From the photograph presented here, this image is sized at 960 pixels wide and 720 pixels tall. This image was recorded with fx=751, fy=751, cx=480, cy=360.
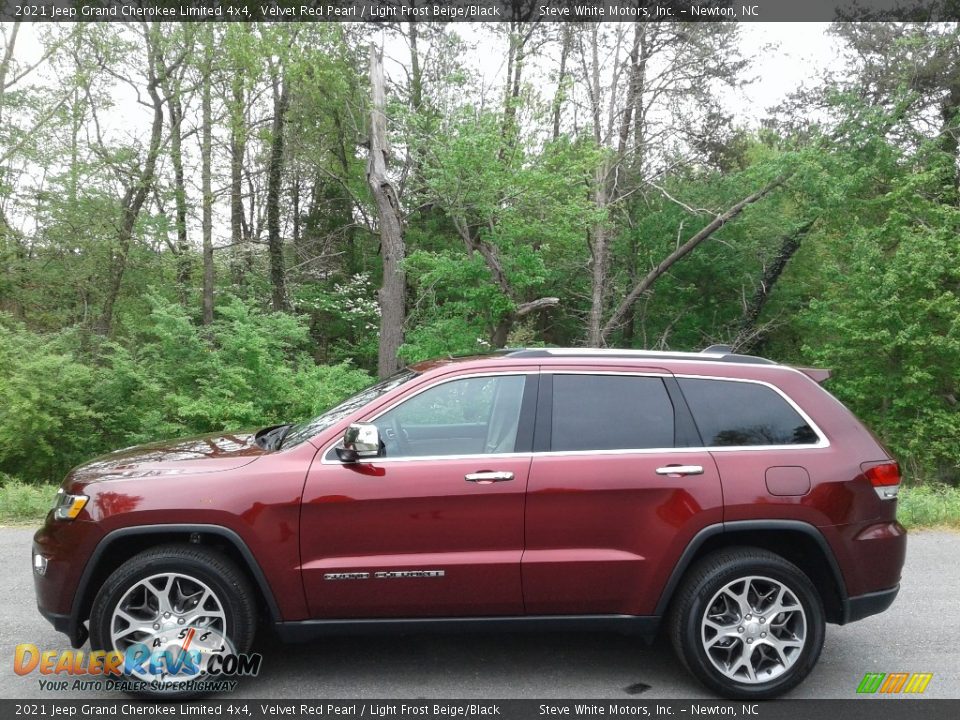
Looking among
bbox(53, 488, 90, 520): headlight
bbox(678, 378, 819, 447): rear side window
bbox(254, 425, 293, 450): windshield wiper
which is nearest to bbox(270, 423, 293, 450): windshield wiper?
bbox(254, 425, 293, 450): windshield wiper

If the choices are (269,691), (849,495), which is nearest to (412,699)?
(269,691)

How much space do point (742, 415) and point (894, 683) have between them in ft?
5.49

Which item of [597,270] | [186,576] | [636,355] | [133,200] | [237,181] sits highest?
[237,181]

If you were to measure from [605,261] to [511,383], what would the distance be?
679 inches

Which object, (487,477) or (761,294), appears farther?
(761,294)

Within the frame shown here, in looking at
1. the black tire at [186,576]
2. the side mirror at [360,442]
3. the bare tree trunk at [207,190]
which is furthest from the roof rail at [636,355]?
the bare tree trunk at [207,190]

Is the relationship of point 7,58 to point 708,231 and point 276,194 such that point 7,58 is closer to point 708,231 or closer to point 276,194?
point 276,194

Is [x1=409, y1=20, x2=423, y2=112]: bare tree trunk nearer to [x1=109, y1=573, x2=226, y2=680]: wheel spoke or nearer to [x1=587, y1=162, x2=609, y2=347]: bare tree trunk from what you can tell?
[x1=587, y1=162, x2=609, y2=347]: bare tree trunk

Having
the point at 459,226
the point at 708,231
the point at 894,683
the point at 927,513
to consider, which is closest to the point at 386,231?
the point at 459,226

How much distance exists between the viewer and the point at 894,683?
411cm

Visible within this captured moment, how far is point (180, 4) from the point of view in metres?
20.4

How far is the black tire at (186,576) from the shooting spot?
3.82 m

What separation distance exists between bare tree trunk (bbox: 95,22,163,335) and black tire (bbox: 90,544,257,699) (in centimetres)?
1878

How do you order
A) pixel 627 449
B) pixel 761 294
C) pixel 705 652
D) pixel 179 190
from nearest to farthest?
pixel 705 652 < pixel 627 449 < pixel 179 190 < pixel 761 294
